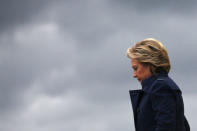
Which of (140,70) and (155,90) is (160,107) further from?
(140,70)

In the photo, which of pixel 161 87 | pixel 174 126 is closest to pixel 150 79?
pixel 161 87

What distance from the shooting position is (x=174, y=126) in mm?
9883

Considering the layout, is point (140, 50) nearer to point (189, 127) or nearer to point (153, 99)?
point (153, 99)

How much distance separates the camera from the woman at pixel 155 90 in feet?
32.3

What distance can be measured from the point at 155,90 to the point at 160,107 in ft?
1.11

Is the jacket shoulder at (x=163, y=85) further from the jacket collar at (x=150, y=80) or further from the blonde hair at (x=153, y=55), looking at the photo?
the blonde hair at (x=153, y=55)

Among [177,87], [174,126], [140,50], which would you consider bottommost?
[174,126]

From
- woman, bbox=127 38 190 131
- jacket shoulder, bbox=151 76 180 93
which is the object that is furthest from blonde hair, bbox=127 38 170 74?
jacket shoulder, bbox=151 76 180 93

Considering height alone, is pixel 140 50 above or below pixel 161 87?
above

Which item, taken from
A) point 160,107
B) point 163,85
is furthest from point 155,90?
point 160,107

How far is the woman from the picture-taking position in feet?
32.3

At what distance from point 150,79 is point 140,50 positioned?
51 centimetres

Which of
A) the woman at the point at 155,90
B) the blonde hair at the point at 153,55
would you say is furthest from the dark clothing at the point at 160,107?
the blonde hair at the point at 153,55

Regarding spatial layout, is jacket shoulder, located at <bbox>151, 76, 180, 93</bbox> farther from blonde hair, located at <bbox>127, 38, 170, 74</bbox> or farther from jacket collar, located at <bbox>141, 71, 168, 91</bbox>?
blonde hair, located at <bbox>127, 38, 170, 74</bbox>
